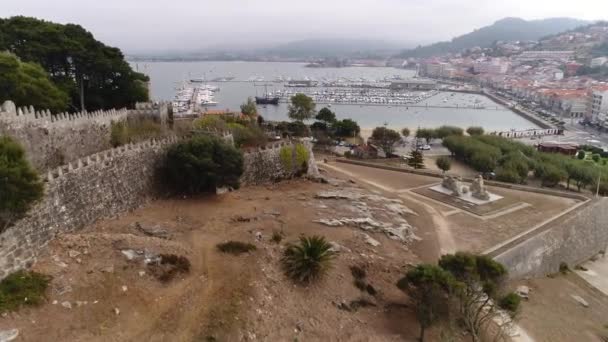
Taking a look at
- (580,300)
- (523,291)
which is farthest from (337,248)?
(580,300)

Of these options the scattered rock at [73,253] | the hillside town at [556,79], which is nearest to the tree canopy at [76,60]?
the scattered rock at [73,253]

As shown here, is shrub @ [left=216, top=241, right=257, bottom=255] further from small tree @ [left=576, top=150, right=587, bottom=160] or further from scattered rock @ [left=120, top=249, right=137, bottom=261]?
small tree @ [left=576, top=150, right=587, bottom=160]

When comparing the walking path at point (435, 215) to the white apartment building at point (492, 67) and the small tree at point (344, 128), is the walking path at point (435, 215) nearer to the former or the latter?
the small tree at point (344, 128)

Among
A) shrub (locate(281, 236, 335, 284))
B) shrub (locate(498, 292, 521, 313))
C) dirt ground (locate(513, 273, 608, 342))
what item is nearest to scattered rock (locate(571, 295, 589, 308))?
dirt ground (locate(513, 273, 608, 342))

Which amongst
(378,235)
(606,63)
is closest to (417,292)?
(378,235)

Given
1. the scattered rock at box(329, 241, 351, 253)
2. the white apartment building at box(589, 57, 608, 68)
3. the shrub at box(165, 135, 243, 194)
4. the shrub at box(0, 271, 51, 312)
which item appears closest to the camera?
the shrub at box(0, 271, 51, 312)

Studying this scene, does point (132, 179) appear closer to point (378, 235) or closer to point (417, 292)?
point (378, 235)
